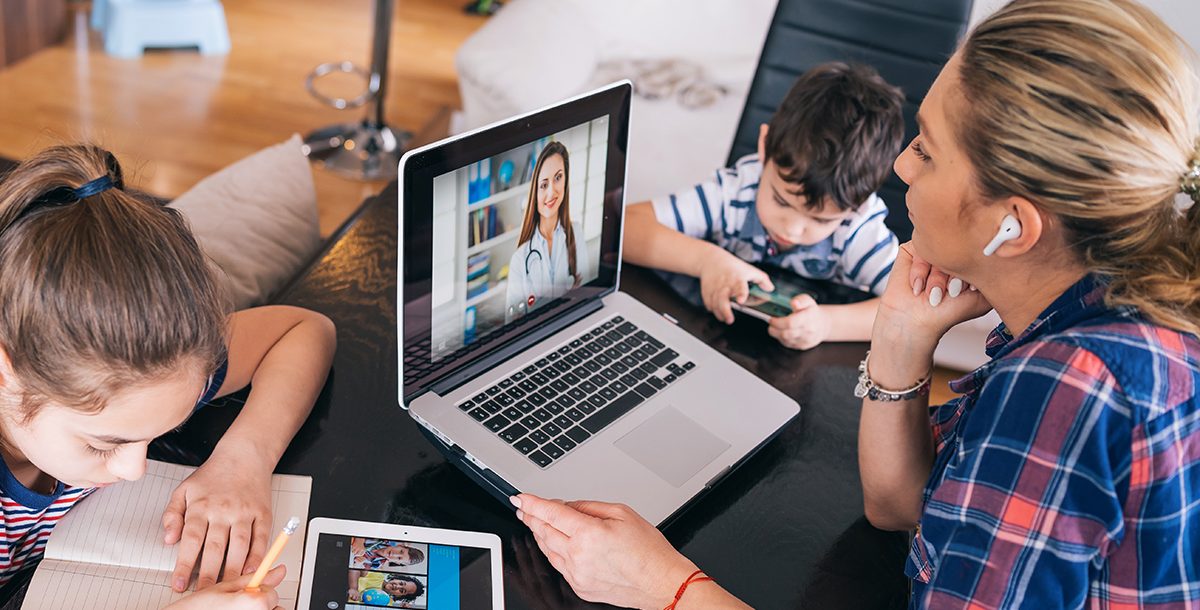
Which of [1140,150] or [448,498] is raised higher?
[1140,150]

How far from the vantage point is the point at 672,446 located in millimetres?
1129

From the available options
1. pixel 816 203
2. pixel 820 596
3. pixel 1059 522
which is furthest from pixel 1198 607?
pixel 816 203

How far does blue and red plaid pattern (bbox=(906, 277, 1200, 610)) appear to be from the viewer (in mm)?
807

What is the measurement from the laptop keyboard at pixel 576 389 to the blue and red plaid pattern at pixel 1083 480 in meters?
0.39

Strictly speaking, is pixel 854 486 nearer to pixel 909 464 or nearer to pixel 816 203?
pixel 909 464

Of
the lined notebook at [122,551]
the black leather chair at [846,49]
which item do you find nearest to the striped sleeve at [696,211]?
the black leather chair at [846,49]

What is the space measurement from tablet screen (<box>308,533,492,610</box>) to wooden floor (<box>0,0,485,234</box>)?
76.7 inches

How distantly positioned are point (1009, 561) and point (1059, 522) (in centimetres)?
5

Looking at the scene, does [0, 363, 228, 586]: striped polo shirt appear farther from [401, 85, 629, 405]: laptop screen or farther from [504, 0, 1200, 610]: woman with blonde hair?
[504, 0, 1200, 610]: woman with blonde hair

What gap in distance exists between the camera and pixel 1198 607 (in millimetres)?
850

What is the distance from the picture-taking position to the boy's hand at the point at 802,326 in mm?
1357

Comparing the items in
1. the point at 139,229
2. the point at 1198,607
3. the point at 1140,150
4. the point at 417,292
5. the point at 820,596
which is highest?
the point at 1140,150

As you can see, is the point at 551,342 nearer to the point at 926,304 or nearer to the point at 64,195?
the point at 926,304

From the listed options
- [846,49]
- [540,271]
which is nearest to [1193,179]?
[540,271]
